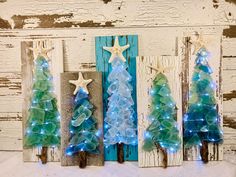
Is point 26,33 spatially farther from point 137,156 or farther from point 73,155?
point 137,156

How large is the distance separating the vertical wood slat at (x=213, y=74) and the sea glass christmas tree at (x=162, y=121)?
0.08m

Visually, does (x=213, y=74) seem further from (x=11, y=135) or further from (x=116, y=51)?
(x=11, y=135)

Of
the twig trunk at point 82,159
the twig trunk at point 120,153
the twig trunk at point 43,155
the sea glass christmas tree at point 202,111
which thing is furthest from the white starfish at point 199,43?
the twig trunk at point 43,155

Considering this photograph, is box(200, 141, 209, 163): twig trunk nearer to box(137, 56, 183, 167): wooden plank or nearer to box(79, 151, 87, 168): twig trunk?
box(137, 56, 183, 167): wooden plank

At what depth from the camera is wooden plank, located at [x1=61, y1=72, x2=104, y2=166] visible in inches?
49.7

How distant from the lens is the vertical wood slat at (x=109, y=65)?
128cm

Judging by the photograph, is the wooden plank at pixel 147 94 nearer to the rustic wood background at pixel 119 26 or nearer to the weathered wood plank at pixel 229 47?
the rustic wood background at pixel 119 26

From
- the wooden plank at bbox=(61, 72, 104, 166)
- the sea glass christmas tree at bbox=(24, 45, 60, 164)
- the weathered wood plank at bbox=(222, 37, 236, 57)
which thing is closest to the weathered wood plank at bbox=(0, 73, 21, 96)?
the sea glass christmas tree at bbox=(24, 45, 60, 164)

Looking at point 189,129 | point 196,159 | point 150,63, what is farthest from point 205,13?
point 196,159

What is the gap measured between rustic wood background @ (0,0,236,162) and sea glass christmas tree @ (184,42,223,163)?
10 cm

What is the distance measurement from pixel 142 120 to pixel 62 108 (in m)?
0.31

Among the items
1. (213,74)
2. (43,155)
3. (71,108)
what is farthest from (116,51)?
(43,155)

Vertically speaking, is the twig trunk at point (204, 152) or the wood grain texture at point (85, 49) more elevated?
the wood grain texture at point (85, 49)

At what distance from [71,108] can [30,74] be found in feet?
0.71
